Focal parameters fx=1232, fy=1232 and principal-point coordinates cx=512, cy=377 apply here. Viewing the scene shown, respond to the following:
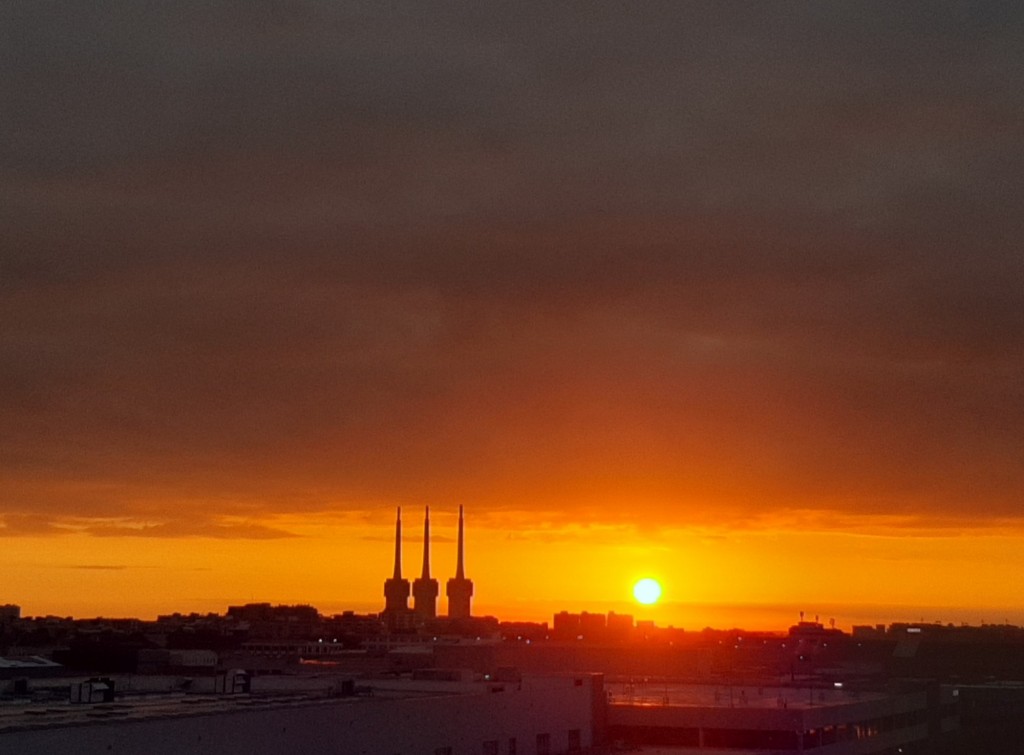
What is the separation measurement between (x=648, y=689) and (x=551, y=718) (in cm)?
2848

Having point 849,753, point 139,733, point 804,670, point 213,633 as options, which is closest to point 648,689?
point 849,753

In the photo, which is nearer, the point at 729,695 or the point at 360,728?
the point at 360,728

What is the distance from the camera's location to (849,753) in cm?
6988

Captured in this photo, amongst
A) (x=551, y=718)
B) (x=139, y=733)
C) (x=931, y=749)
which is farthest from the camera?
(x=931, y=749)

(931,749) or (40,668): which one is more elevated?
(40,668)

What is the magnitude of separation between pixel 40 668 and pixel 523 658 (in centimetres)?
5623

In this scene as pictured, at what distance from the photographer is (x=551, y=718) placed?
2222 inches

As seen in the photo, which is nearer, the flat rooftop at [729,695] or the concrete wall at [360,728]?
the concrete wall at [360,728]

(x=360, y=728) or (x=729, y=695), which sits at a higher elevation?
(x=360, y=728)

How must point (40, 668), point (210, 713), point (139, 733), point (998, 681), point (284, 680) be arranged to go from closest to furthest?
point (139, 733) < point (210, 713) < point (284, 680) < point (40, 668) < point (998, 681)

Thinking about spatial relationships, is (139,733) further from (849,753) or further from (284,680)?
(849,753)

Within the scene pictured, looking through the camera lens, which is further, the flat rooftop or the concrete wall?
the flat rooftop

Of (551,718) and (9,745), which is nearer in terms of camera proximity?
(9,745)

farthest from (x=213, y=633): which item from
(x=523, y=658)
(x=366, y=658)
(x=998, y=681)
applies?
(x=998, y=681)
